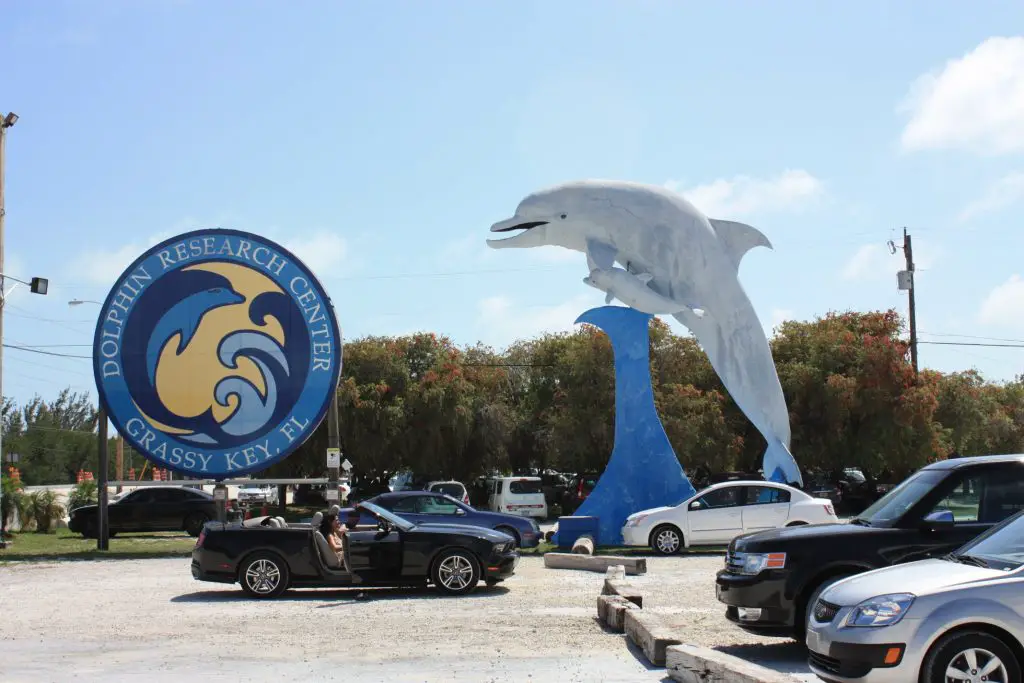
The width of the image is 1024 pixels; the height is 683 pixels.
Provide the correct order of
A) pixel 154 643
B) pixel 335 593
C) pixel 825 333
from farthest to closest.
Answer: pixel 825 333 < pixel 335 593 < pixel 154 643

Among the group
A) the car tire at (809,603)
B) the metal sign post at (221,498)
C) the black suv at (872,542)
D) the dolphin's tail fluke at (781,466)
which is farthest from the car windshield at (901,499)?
the metal sign post at (221,498)

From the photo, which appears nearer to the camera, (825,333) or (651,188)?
(651,188)

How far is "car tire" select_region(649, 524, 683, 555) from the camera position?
762 inches

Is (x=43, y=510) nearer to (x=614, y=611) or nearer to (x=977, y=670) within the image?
(x=614, y=611)

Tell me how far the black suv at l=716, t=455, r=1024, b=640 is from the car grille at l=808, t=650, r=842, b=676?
1611mm

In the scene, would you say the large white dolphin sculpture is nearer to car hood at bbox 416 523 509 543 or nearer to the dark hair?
car hood at bbox 416 523 509 543

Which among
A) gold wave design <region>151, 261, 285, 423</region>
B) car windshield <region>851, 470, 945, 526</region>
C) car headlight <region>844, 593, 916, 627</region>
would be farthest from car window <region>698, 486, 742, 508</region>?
car headlight <region>844, 593, 916, 627</region>

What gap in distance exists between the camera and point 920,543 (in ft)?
28.5

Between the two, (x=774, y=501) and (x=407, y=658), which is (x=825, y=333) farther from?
(x=407, y=658)

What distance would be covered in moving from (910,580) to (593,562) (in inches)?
406

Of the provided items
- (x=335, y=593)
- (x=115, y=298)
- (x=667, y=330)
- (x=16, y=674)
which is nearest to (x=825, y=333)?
(x=667, y=330)

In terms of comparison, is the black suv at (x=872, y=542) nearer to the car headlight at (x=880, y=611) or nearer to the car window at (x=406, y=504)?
the car headlight at (x=880, y=611)

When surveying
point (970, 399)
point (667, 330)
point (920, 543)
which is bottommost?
point (920, 543)

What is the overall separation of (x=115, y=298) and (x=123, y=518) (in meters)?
7.49
